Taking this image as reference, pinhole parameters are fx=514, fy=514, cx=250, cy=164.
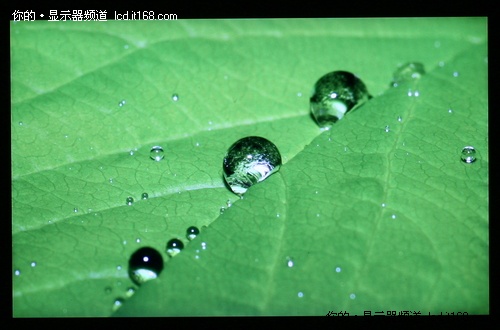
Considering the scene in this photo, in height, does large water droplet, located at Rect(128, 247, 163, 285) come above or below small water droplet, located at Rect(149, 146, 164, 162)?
below

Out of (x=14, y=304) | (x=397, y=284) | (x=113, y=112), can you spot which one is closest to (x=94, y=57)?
(x=113, y=112)

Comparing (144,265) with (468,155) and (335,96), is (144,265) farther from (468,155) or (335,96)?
(468,155)

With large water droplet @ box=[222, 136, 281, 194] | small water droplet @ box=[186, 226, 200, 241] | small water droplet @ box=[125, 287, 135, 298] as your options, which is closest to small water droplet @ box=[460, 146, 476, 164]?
large water droplet @ box=[222, 136, 281, 194]

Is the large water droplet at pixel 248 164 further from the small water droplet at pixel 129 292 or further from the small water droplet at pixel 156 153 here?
the small water droplet at pixel 129 292

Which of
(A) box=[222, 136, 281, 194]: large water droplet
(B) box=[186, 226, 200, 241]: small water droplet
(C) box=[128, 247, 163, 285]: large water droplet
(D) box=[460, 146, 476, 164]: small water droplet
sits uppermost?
(D) box=[460, 146, 476, 164]: small water droplet

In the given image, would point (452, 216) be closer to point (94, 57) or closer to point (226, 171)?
point (226, 171)

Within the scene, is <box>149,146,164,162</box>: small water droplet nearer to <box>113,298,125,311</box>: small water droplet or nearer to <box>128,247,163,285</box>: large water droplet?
<box>128,247,163,285</box>: large water droplet
